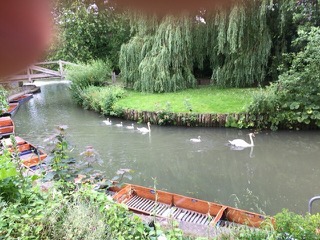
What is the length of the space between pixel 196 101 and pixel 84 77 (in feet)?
21.8

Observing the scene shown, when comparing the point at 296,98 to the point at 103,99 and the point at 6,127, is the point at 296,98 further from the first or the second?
the point at 6,127

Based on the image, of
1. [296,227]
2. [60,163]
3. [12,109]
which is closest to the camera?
[296,227]

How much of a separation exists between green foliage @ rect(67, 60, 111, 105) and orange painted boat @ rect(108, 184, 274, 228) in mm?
10189

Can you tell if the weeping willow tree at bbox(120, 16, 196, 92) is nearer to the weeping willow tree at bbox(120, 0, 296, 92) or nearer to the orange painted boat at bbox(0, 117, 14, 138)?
the weeping willow tree at bbox(120, 0, 296, 92)

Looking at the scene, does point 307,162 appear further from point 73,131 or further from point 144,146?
point 73,131

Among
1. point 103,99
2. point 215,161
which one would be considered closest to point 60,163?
point 215,161

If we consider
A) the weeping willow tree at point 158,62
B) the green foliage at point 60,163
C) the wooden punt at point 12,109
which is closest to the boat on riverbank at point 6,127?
the wooden punt at point 12,109

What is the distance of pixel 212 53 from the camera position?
35.9ft

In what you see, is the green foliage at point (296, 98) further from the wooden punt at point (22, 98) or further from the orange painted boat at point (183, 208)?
the wooden punt at point (22, 98)

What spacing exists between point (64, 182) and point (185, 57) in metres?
8.62

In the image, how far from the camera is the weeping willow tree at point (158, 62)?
35.1ft

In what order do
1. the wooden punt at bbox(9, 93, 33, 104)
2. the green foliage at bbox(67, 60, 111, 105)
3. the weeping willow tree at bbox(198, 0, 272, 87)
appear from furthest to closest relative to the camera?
the wooden punt at bbox(9, 93, 33, 104)
the green foliage at bbox(67, 60, 111, 105)
the weeping willow tree at bbox(198, 0, 272, 87)

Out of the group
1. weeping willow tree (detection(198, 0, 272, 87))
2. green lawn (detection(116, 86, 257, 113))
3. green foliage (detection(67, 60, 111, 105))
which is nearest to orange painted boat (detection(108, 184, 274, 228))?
green lawn (detection(116, 86, 257, 113))

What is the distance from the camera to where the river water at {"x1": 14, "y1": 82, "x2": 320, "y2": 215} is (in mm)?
5281
